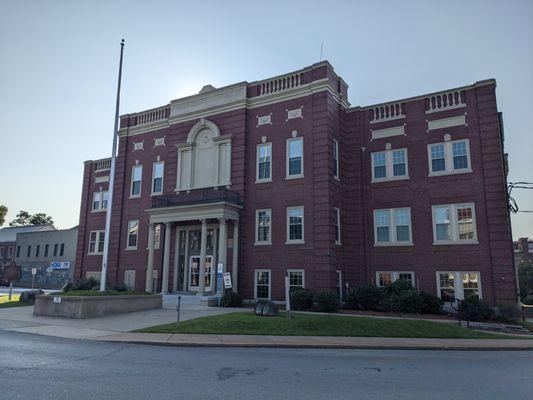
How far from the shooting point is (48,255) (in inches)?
2258

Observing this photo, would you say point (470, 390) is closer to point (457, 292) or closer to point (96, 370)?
point (96, 370)

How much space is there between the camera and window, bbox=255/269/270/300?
26.2m

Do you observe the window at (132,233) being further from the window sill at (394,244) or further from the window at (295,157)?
the window sill at (394,244)

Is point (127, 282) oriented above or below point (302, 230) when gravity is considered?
below

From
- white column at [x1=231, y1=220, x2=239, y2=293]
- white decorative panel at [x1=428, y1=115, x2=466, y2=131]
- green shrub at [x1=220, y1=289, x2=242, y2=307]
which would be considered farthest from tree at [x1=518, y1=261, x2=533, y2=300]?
green shrub at [x1=220, y1=289, x2=242, y2=307]

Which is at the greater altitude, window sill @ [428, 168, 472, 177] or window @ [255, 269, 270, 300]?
window sill @ [428, 168, 472, 177]

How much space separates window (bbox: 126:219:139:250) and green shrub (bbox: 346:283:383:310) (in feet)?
57.5

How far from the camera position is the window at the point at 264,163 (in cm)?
2777

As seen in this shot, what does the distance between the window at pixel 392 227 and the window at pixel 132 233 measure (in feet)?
59.5

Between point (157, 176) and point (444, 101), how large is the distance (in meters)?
21.0

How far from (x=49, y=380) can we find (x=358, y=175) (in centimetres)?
2277

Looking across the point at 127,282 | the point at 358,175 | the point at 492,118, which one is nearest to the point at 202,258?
the point at 127,282

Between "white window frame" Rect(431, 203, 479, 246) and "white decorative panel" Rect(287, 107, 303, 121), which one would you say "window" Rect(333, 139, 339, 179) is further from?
"white window frame" Rect(431, 203, 479, 246)

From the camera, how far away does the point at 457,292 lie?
77.5 feet
